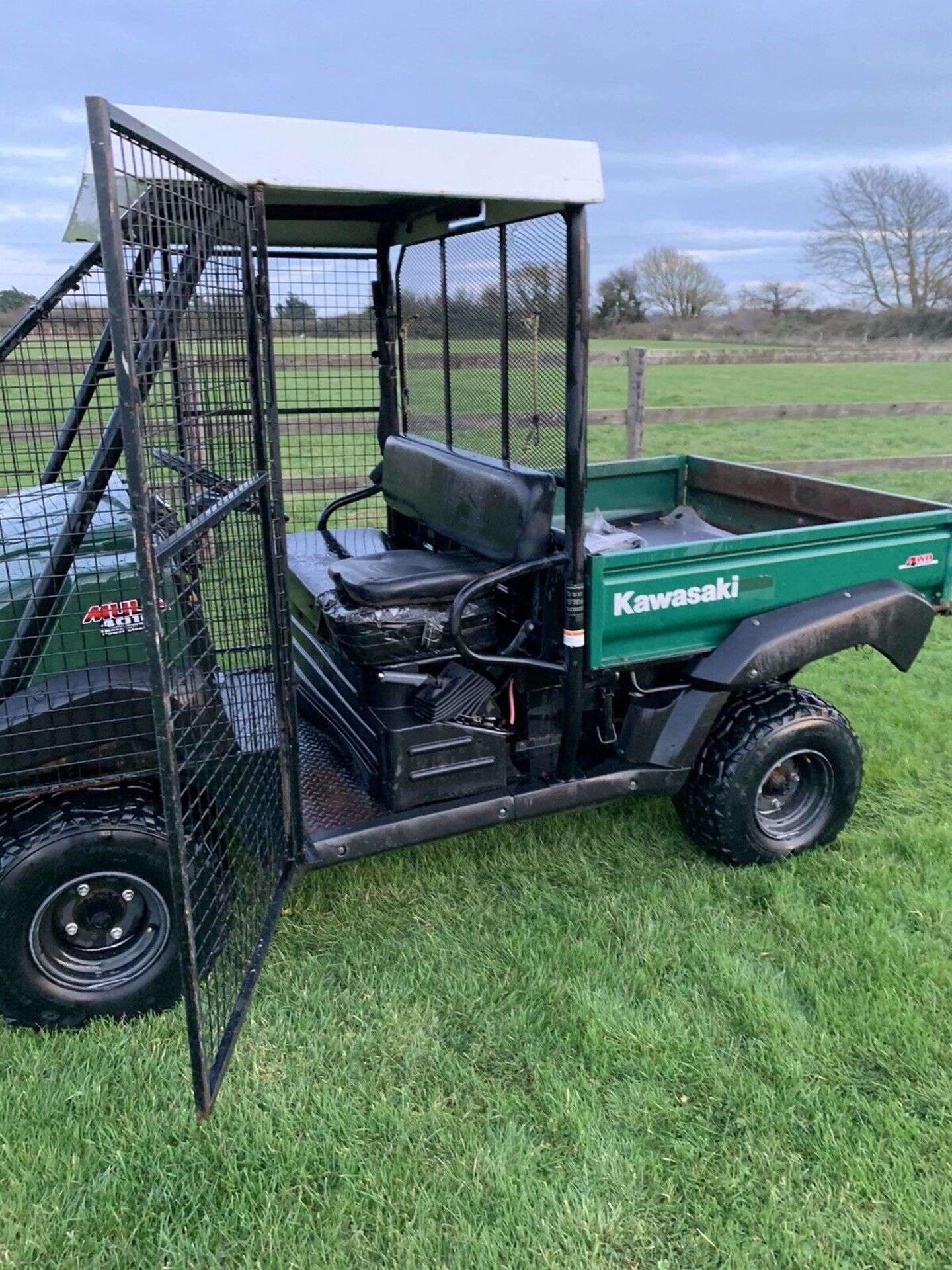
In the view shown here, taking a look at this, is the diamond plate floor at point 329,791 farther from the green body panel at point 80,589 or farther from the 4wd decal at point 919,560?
the 4wd decal at point 919,560

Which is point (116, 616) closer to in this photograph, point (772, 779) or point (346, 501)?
point (346, 501)

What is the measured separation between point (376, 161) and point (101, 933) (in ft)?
6.75

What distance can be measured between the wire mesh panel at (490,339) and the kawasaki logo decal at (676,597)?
1.47 ft

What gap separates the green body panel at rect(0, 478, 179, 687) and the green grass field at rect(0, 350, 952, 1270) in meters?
0.97

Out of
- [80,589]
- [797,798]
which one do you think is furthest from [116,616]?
[797,798]

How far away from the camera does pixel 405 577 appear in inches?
115

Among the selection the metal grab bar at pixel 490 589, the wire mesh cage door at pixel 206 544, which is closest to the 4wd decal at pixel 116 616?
the wire mesh cage door at pixel 206 544

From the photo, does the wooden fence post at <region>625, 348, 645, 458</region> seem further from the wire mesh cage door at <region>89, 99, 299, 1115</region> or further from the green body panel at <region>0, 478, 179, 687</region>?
the green body panel at <region>0, 478, 179, 687</region>

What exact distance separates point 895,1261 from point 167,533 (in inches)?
85.2

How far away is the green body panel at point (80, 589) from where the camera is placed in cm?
243

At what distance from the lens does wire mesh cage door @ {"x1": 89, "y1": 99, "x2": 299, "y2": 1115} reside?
5.65 ft

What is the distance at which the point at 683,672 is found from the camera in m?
3.29

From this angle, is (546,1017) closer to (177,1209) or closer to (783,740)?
(177,1209)

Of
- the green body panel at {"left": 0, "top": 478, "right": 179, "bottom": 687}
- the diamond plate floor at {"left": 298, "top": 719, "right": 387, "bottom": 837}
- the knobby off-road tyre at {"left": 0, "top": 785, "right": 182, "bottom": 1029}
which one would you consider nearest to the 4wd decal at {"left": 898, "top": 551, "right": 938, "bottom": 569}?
the diamond plate floor at {"left": 298, "top": 719, "right": 387, "bottom": 837}
